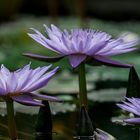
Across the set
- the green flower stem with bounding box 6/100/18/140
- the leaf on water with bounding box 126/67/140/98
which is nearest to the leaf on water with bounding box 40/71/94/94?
the leaf on water with bounding box 126/67/140/98

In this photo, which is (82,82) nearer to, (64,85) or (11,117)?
(11,117)

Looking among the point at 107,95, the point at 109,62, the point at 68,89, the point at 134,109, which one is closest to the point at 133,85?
the point at 109,62

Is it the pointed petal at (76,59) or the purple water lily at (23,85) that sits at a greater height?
the pointed petal at (76,59)

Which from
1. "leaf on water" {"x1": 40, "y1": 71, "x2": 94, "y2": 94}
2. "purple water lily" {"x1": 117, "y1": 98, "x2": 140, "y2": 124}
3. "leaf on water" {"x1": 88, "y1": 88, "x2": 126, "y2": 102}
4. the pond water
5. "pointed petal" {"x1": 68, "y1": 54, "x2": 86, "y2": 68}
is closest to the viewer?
"purple water lily" {"x1": 117, "y1": 98, "x2": 140, "y2": 124}

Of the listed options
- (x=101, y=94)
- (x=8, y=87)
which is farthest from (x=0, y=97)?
(x=101, y=94)

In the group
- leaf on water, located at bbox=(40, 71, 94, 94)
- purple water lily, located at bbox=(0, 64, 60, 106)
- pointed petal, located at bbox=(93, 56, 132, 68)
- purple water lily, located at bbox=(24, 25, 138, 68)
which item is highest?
purple water lily, located at bbox=(24, 25, 138, 68)

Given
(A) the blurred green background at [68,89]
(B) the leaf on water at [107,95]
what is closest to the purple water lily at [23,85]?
(A) the blurred green background at [68,89]

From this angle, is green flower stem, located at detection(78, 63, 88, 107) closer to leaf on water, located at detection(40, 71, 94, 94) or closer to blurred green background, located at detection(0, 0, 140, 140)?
blurred green background, located at detection(0, 0, 140, 140)

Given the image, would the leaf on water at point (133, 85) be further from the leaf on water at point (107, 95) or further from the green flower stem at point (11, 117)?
the leaf on water at point (107, 95)

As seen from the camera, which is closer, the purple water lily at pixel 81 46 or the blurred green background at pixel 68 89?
the purple water lily at pixel 81 46

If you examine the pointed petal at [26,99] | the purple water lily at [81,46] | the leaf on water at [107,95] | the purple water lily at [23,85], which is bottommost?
the leaf on water at [107,95]
